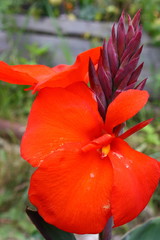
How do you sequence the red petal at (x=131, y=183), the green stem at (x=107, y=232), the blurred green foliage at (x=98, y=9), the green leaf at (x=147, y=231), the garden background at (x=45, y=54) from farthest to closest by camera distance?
the blurred green foliage at (x=98, y=9), the garden background at (x=45, y=54), the green leaf at (x=147, y=231), the green stem at (x=107, y=232), the red petal at (x=131, y=183)

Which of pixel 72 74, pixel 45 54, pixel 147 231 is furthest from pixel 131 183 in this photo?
pixel 45 54

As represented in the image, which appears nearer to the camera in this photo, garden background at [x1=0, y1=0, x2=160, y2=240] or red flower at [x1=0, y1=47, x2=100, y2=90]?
red flower at [x1=0, y1=47, x2=100, y2=90]

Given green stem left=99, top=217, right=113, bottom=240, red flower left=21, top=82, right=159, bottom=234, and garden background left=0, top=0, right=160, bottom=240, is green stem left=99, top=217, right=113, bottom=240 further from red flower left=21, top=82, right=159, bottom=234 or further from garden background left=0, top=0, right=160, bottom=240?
garden background left=0, top=0, right=160, bottom=240

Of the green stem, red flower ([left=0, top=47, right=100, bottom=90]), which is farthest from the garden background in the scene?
red flower ([left=0, top=47, right=100, bottom=90])

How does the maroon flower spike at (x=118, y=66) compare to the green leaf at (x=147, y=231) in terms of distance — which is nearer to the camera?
the maroon flower spike at (x=118, y=66)

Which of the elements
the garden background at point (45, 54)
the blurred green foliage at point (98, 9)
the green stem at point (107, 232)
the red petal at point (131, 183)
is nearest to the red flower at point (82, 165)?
the red petal at point (131, 183)

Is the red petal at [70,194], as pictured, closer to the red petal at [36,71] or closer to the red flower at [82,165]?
the red flower at [82,165]
